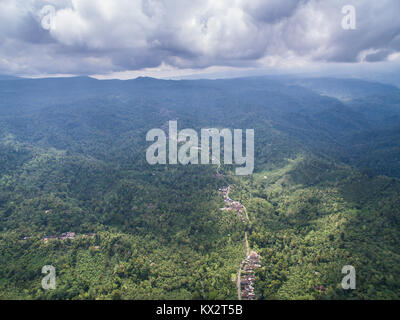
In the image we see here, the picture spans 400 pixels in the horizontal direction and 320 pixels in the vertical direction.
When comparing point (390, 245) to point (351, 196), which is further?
point (351, 196)

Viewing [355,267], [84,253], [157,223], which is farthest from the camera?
[157,223]

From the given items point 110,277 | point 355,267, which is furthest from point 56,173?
point 355,267

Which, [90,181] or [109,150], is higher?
[109,150]
